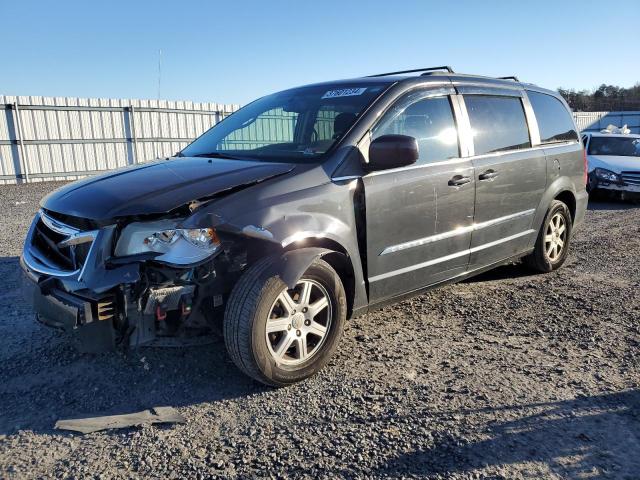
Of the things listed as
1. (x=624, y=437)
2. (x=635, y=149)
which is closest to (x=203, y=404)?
(x=624, y=437)

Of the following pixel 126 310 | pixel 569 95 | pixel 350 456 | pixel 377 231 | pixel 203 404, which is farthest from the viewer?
pixel 569 95

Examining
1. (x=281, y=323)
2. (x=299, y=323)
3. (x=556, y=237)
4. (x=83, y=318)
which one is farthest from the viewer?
(x=556, y=237)

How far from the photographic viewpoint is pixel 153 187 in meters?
3.13

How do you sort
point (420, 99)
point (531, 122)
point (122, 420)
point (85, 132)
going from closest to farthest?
1. point (122, 420)
2. point (420, 99)
3. point (531, 122)
4. point (85, 132)

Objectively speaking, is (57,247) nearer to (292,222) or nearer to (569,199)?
(292,222)

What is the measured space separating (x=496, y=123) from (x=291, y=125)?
6.28ft

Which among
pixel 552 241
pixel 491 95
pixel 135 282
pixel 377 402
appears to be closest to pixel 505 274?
pixel 552 241

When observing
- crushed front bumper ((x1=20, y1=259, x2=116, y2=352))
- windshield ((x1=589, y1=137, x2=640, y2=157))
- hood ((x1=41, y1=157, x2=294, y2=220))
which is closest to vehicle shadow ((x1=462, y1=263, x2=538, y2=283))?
hood ((x1=41, y1=157, x2=294, y2=220))

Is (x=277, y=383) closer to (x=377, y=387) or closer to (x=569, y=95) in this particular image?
(x=377, y=387)

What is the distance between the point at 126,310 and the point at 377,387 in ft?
5.05

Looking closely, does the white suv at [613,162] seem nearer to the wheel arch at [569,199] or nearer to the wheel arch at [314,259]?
the wheel arch at [569,199]

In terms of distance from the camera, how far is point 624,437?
266 centimetres

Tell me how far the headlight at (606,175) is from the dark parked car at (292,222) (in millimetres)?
7742

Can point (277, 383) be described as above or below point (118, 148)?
below
